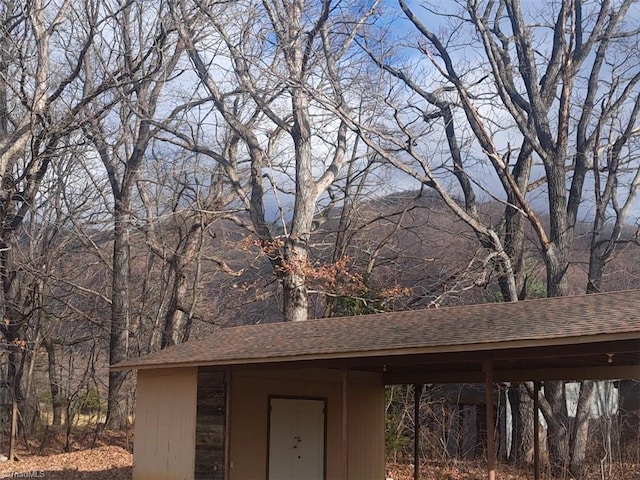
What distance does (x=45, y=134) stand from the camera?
1645 centimetres

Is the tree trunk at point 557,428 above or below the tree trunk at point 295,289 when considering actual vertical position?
below

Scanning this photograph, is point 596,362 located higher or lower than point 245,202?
lower

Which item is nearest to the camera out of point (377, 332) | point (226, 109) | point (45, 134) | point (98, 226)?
point (377, 332)

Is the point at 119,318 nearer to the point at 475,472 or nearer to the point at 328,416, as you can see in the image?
the point at 328,416

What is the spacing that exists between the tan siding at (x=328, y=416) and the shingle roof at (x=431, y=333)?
2.60 ft

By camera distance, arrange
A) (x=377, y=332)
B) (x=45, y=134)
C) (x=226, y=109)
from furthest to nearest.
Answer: (x=226, y=109)
(x=45, y=134)
(x=377, y=332)

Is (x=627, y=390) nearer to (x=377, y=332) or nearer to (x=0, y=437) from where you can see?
(x=377, y=332)

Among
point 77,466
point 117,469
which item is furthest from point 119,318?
point 117,469

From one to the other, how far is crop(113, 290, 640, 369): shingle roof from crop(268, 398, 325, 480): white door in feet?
4.31

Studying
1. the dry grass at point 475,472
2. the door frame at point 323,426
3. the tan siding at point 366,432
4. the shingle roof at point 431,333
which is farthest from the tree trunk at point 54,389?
the tan siding at point 366,432

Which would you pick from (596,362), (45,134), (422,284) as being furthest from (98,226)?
(596,362)

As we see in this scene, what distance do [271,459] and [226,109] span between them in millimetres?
11358

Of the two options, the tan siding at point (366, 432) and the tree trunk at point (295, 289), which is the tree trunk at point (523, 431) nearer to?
the tan siding at point (366, 432)

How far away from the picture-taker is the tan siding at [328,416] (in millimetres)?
12523
